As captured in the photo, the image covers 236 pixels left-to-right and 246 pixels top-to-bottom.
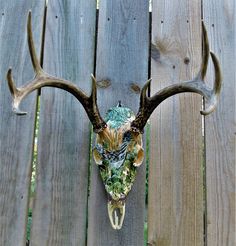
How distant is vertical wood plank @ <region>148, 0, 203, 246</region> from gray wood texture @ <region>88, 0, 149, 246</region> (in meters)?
0.05

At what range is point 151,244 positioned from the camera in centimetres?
186

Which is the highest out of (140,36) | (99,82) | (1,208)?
(140,36)

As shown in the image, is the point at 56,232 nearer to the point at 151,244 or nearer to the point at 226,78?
the point at 151,244

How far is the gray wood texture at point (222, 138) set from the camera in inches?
74.2

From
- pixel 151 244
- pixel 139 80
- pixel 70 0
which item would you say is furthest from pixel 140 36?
pixel 151 244

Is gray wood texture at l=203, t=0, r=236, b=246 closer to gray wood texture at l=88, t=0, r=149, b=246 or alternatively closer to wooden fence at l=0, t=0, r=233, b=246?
wooden fence at l=0, t=0, r=233, b=246

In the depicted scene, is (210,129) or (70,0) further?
(70,0)

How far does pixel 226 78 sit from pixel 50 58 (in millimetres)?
811

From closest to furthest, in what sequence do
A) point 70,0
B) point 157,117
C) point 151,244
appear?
point 151,244
point 157,117
point 70,0

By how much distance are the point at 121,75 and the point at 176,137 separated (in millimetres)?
378

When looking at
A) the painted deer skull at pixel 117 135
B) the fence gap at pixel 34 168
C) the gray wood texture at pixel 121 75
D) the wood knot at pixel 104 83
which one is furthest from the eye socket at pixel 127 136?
the fence gap at pixel 34 168

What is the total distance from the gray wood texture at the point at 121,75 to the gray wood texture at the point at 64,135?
0.15 ft

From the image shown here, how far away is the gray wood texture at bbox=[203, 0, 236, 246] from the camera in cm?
188

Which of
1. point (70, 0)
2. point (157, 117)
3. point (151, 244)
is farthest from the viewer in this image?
point (70, 0)
